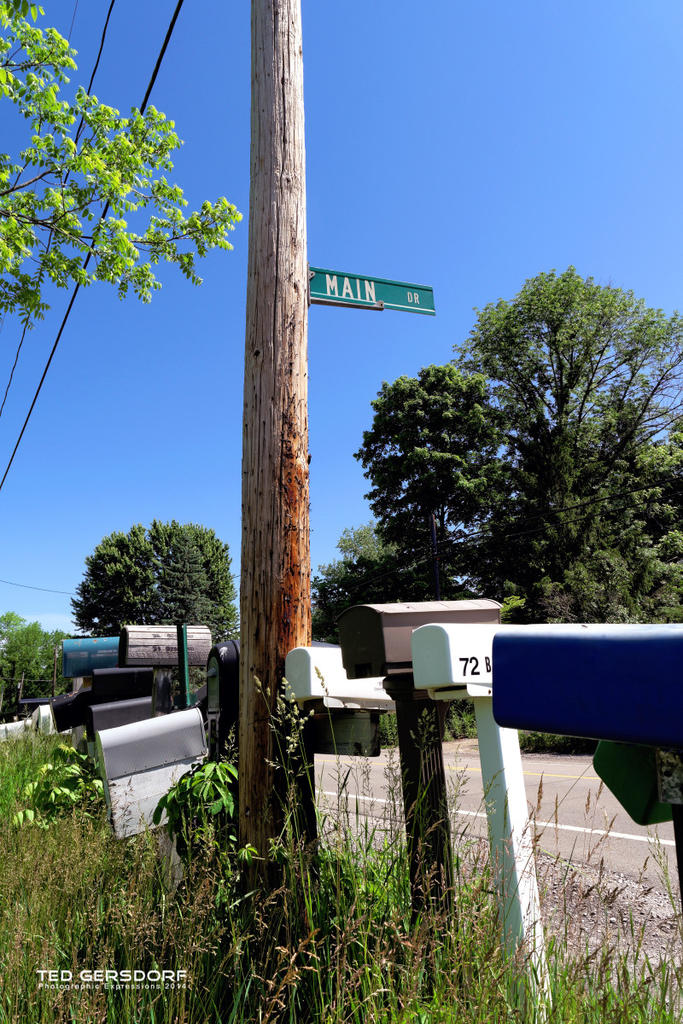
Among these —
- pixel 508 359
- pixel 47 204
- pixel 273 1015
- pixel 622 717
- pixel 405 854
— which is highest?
pixel 508 359

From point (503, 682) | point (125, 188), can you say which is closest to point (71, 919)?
point (503, 682)

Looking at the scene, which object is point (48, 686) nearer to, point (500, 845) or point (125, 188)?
point (125, 188)

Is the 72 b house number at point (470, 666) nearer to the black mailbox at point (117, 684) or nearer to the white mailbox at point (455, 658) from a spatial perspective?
the white mailbox at point (455, 658)

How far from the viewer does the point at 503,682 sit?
47.4 inches

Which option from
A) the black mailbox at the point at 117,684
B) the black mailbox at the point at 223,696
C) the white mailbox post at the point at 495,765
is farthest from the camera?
the black mailbox at the point at 117,684

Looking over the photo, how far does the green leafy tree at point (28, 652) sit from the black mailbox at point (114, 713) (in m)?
37.1

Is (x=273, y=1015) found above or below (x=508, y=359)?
below

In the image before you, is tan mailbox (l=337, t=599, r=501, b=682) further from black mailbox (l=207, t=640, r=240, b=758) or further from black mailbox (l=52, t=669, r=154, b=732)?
black mailbox (l=52, t=669, r=154, b=732)

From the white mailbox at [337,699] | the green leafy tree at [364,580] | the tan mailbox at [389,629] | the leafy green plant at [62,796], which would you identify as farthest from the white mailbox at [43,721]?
the green leafy tree at [364,580]

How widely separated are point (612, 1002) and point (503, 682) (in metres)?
1.09

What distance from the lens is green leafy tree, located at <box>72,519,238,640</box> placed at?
1441 inches

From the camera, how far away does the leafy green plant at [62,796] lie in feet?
13.6

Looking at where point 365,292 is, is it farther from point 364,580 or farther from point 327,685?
point 364,580

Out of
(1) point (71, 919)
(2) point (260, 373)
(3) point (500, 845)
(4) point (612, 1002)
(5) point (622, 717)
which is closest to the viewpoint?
(5) point (622, 717)
